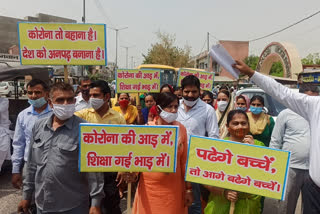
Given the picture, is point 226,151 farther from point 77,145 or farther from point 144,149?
point 77,145

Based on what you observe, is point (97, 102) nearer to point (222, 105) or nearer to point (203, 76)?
point (222, 105)

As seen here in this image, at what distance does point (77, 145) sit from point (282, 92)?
1682 millimetres

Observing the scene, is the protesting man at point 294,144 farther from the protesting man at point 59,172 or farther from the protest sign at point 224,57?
the protesting man at point 59,172

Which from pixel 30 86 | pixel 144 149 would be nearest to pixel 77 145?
pixel 144 149

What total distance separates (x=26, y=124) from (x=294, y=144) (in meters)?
3.09

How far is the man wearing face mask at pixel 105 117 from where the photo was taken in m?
3.16

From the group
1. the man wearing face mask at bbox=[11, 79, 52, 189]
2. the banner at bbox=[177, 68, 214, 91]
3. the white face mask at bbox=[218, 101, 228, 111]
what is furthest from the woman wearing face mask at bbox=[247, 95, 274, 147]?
the man wearing face mask at bbox=[11, 79, 52, 189]

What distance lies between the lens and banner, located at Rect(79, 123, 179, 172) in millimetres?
→ 2256

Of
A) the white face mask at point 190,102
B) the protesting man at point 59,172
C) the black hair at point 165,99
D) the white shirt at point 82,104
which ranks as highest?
the black hair at point 165,99

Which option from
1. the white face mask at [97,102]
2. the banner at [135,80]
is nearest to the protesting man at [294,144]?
the white face mask at [97,102]

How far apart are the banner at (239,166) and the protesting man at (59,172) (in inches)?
31.9

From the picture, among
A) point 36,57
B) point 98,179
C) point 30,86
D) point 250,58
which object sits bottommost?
point 98,179

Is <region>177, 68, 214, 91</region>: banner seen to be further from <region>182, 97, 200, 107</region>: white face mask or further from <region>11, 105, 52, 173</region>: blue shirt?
<region>11, 105, 52, 173</region>: blue shirt

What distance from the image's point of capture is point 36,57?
3.83 metres
